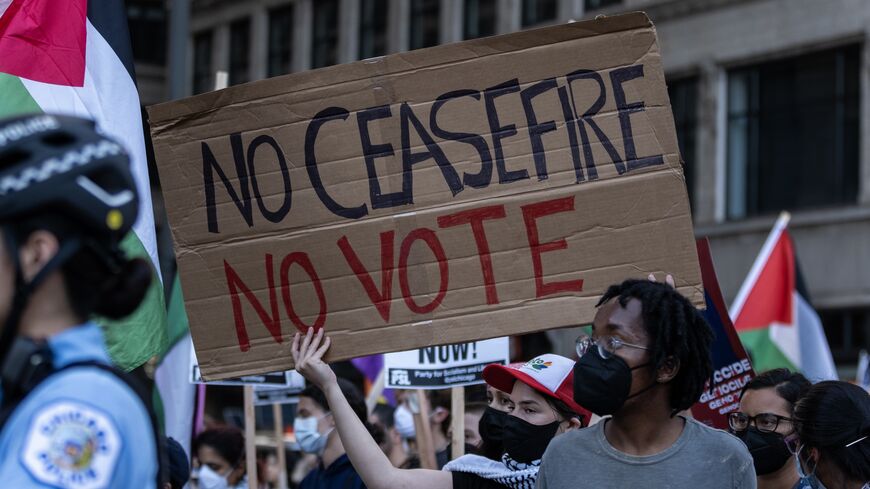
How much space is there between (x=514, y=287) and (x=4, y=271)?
2648mm

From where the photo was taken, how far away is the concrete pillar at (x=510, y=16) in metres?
26.1

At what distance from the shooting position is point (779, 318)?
11.3 m

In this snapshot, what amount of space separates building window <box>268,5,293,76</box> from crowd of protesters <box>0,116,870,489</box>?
26170mm

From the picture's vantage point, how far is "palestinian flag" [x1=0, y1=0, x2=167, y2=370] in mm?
5699

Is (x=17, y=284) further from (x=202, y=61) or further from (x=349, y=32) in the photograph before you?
(x=202, y=61)

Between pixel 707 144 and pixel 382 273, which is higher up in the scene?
pixel 707 144

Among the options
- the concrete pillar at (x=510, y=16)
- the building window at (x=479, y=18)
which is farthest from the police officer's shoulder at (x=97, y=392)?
the building window at (x=479, y=18)

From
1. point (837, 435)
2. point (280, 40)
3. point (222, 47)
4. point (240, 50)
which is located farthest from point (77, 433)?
point (222, 47)

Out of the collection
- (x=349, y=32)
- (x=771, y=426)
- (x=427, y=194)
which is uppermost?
(x=349, y=32)

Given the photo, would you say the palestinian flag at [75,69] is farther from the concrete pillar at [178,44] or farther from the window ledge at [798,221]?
the window ledge at [798,221]

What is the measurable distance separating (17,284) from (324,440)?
13.9 feet

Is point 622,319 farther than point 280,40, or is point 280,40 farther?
point 280,40

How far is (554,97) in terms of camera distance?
15.5 ft

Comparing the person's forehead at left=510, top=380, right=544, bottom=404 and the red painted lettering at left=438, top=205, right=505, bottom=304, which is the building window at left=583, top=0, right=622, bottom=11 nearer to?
the red painted lettering at left=438, top=205, right=505, bottom=304
